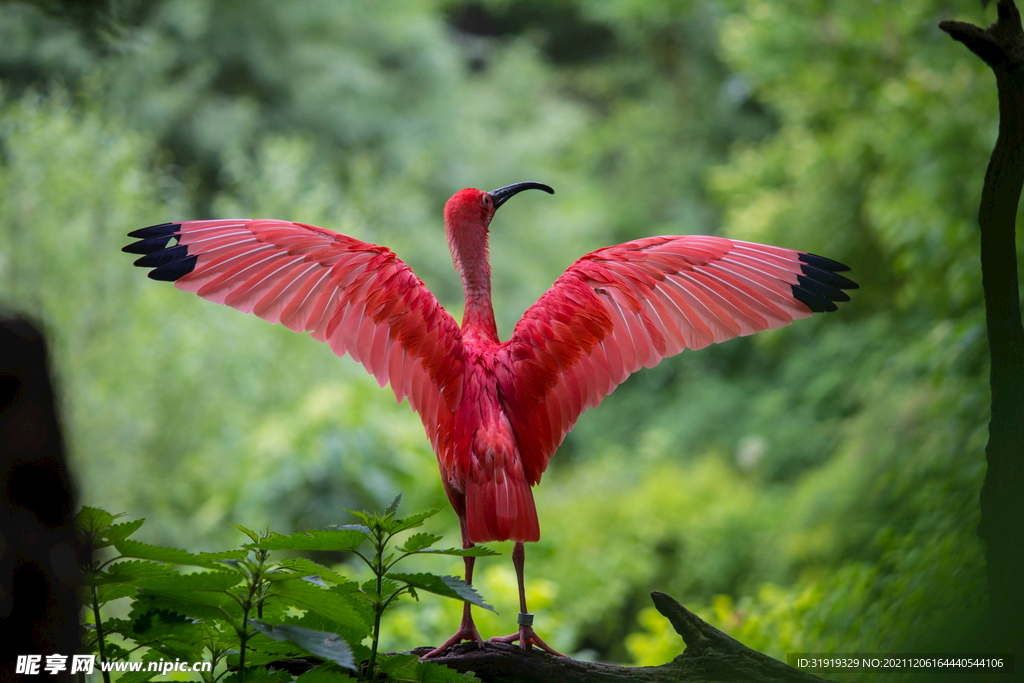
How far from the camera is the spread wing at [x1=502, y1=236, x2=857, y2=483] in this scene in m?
2.00

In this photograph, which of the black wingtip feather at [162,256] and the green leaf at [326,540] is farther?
the black wingtip feather at [162,256]

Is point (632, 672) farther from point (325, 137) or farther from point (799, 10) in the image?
point (325, 137)

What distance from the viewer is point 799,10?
6.14m

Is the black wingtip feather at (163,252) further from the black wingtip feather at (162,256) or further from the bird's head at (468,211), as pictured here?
the bird's head at (468,211)

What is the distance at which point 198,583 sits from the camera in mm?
1181

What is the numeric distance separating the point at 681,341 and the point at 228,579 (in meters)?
1.35

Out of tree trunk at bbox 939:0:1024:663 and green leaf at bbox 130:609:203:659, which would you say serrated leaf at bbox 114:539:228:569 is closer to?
green leaf at bbox 130:609:203:659

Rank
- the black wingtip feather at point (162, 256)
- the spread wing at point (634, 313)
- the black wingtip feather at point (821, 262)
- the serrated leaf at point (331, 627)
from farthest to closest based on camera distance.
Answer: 1. the black wingtip feather at point (821, 262)
2. the spread wing at point (634, 313)
3. the black wingtip feather at point (162, 256)
4. the serrated leaf at point (331, 627)

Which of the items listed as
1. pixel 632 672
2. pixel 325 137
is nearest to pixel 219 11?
pixel 325 137

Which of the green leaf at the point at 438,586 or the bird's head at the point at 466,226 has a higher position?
the bird's head at the point at 466,226

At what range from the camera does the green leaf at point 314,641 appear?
1.10m

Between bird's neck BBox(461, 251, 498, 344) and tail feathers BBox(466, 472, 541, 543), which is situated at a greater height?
bird's neck BBox(461, 251, 498, 344)

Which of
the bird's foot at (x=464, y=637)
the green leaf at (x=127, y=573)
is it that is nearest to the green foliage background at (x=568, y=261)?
the bird's foot at (x=464, y=637)

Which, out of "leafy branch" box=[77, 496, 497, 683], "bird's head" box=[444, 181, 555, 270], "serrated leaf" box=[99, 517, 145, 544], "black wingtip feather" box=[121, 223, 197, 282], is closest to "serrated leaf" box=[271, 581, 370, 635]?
"leafy branch" box=[77, 496, 497, 683]
